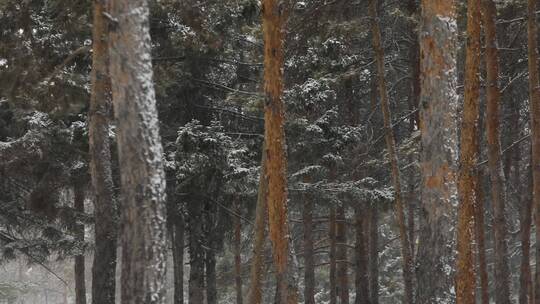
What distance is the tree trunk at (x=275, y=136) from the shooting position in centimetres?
999

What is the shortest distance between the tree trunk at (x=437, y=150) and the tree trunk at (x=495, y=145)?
414cm

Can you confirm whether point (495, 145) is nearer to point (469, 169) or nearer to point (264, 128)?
point (469, 169)

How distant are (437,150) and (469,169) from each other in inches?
82.9

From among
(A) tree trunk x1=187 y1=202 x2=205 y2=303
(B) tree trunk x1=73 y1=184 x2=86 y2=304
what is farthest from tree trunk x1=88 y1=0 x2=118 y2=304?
(B) tree trunk x1=73 y1=184 x2=86 y2=304

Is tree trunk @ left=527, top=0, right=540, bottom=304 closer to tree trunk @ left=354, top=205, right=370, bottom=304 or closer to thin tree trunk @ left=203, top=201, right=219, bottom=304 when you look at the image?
tree trunk @ left=354, top=205, right=370, bottom=304

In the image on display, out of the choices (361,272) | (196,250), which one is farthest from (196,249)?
(361,272)

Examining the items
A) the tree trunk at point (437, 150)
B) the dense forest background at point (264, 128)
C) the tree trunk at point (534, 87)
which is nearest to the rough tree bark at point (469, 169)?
the dense forest background at point (264, 128)

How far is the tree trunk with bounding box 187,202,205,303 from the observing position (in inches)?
663

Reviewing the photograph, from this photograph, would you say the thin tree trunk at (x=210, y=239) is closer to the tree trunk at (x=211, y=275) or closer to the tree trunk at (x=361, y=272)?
the tree trunk at (x=211, y=275)

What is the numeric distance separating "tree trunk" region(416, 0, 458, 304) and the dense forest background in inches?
0.7

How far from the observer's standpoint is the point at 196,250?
55.5 feet

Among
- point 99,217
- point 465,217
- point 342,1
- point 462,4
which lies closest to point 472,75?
point 465,217

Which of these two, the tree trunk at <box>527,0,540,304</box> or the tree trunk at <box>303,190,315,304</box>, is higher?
the tree trunk at <box>527,0,540,304</box>

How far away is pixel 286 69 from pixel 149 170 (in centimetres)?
961
